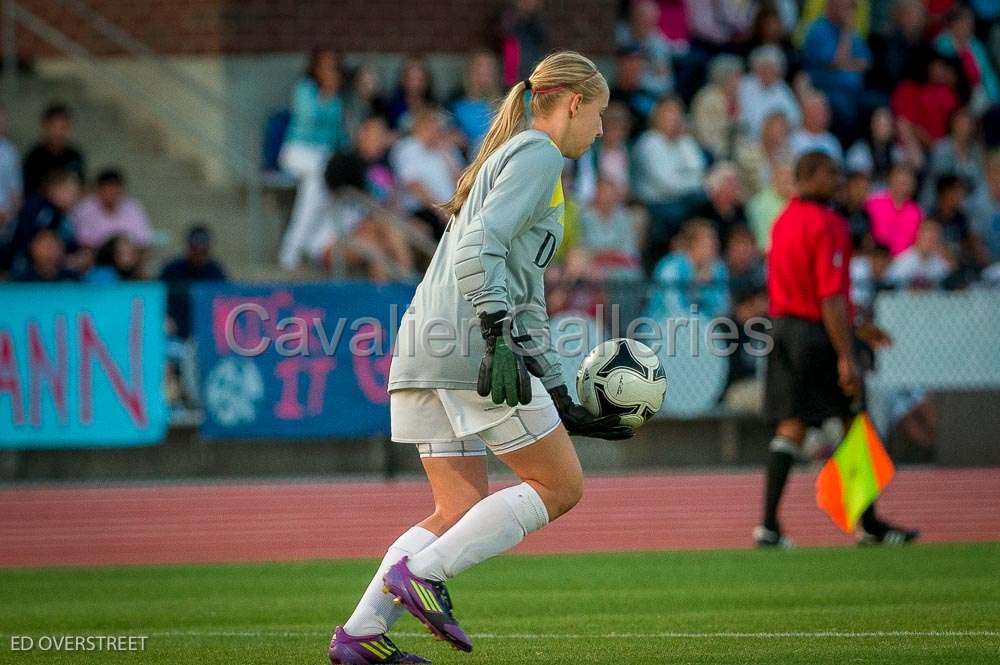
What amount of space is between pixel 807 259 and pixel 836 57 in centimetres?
1090

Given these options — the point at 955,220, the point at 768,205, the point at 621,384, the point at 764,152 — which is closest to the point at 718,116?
the point at 764,152

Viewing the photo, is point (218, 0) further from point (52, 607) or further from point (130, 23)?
point (52, 607)

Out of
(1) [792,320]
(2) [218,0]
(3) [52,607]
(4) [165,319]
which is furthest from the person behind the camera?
(2) [218,0]

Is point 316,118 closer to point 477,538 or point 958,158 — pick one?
point 958,158

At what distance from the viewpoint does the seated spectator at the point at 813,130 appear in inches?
739

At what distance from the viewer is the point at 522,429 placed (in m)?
5.75

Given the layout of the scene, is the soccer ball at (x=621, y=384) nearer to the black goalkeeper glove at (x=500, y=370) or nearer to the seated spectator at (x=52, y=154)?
the black goalkeeper glove at (x=500, y=370)

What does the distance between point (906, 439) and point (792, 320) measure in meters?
6.06

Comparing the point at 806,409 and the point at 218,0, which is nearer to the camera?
the point at 806,409

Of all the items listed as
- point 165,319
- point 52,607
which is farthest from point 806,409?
point 165,319

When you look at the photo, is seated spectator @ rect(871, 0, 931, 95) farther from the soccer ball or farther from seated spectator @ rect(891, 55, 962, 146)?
the soccer ball

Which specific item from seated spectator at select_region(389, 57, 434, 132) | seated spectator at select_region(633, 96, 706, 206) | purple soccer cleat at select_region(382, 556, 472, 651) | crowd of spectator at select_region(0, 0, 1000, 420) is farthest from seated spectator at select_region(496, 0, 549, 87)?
purple soccer cleat at select_region(382, 556, 472, 651)

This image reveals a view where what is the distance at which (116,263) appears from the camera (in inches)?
614

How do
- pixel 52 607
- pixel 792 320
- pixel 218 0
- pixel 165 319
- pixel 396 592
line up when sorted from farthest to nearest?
pixel 218 0 → pixel 165 319 → pixel 792 320 → pixel 52 607 → pixel 396 592
